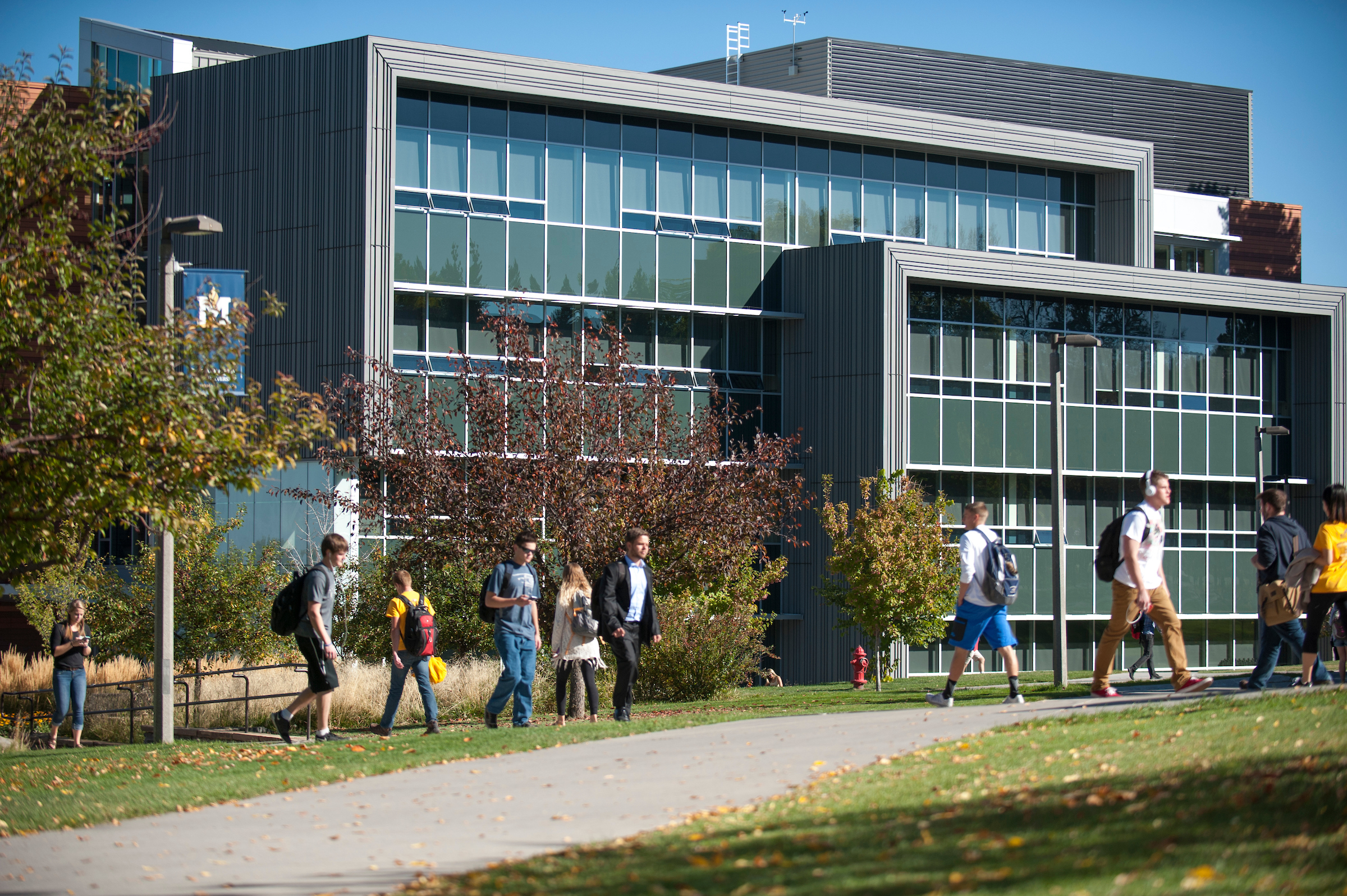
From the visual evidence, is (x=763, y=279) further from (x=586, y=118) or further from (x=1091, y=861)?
(x=1091, y=861)

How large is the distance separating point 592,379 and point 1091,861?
1319 cm

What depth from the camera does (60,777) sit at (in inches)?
447

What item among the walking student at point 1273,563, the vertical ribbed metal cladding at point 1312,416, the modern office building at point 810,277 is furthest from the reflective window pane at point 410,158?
the vertical ribbed metal cladding at point 1312,416

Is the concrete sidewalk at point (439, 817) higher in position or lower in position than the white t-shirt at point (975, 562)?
lower

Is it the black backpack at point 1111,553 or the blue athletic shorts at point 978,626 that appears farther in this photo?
the blue athletic shorts at point 978,626

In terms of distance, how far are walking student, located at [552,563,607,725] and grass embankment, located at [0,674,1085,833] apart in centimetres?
56

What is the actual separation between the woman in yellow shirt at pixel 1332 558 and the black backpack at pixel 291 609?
8.62 m

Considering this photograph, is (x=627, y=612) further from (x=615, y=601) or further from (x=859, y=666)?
(x=859, y=666)

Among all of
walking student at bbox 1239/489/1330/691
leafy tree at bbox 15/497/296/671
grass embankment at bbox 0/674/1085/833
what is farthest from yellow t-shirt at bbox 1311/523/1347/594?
leafy tree at bbox 15/497/296/671

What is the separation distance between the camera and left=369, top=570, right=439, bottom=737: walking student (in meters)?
13.1

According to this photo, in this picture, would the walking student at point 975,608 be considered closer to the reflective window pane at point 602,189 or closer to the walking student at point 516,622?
the walking student at point 516,622

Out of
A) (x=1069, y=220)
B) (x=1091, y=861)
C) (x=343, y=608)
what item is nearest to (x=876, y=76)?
(x=1069, y=220)

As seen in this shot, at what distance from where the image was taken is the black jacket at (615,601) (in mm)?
12688

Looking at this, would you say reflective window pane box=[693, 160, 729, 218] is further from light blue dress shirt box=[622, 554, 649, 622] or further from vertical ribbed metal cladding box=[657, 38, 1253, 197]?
light blue dress shirt box=[622, 554, 649, 622]
